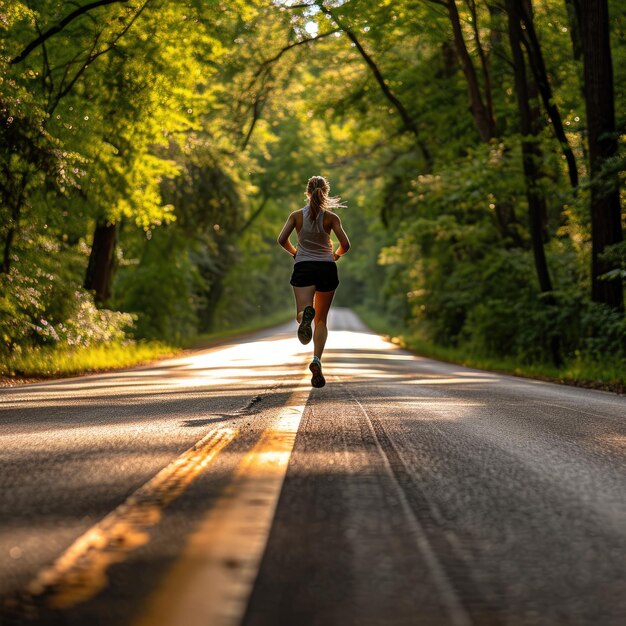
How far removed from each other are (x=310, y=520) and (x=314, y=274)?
5818mm

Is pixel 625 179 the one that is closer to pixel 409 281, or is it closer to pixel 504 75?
pixel 504 75

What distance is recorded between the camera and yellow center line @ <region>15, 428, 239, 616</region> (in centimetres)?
227

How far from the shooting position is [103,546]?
2.73m

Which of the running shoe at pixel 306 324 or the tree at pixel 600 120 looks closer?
the running shoe at pixel 306 324

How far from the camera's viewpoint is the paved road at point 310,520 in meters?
2.26

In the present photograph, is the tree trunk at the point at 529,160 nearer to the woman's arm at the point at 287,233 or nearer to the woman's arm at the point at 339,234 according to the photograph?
the woman's arm at the point at 339,234

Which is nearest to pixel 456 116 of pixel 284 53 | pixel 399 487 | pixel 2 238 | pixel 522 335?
pixel 284 53

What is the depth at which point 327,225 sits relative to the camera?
8.85 m

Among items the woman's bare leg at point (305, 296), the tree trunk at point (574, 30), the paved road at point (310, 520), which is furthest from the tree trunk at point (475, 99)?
the paved road at point (310, 520)

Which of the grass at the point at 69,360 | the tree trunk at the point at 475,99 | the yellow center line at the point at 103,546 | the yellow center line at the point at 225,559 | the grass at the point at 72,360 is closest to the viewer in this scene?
the yellow center line at the point at 225,559

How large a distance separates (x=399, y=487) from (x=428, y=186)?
17062mm

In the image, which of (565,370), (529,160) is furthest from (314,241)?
(529,160)

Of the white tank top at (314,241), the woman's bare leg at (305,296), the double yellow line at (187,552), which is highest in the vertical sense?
the white tank top at (314,241)

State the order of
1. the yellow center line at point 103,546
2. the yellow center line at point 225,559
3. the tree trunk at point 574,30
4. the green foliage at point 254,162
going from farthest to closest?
the tree trunk at point 574,30, the green foliage at point 254,162, the yellow center line at point 103,546, the yellow center line at point 225,559
